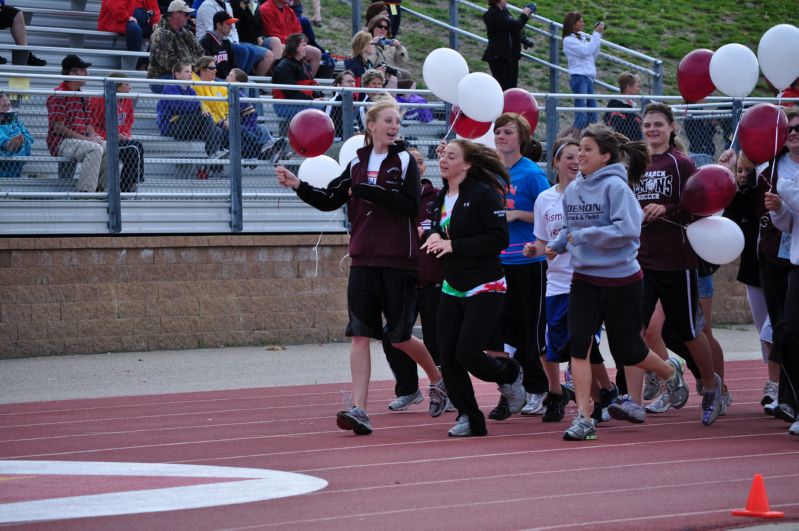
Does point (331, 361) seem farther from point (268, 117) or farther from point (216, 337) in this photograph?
point (268, 117)

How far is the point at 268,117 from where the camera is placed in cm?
1380

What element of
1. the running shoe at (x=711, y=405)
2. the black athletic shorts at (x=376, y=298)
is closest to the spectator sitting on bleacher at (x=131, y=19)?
the black athletic shorts at (x=376, y=298)

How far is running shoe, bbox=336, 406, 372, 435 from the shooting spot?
8227mm

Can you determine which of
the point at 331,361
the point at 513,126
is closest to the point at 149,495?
the point at 513,126

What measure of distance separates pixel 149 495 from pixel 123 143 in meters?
7.32

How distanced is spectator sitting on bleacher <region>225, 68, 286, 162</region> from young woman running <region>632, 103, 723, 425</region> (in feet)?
18.3

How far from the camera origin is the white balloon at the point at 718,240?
8.54 metres

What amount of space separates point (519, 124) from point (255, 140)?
5104mm

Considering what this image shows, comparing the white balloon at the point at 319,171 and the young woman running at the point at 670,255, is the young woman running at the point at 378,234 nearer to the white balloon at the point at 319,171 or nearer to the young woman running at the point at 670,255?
the white balloon at the point at 319,171

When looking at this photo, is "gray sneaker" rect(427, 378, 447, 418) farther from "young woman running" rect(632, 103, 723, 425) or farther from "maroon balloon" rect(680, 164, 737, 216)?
"maroon balloon" rect(680, 164, 737, 216)

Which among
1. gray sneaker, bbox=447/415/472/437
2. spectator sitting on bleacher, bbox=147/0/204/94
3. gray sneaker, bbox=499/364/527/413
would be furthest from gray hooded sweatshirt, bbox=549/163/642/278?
spectator sitting on bleacher, bbox=147/0/204/94

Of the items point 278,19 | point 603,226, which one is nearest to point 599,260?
point 603,226

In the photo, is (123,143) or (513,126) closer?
(513,126)

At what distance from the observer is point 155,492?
636 centimetres
